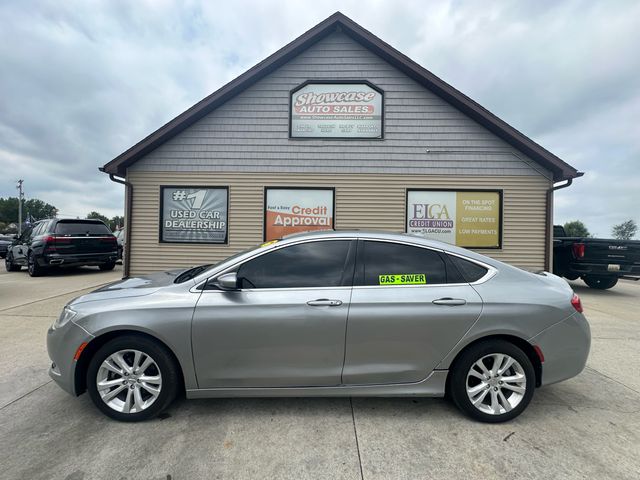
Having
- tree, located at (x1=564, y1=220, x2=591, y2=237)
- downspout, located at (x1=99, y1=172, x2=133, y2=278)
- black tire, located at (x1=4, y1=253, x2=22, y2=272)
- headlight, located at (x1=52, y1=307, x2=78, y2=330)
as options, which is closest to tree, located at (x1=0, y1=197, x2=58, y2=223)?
black tire, located at (x1=4, y1=253, x2=22, y2=272)

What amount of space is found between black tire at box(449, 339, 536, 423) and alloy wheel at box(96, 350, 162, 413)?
237 centimetres

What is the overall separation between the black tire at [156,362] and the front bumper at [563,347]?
9.43 feet

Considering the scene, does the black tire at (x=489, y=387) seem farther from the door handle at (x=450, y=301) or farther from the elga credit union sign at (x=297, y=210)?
the elga credit union sign at (x=297, y=210)

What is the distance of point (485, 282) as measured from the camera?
259cm

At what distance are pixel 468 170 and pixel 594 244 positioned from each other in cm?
415

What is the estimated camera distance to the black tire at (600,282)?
30.1ft

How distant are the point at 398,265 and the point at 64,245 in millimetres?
11113

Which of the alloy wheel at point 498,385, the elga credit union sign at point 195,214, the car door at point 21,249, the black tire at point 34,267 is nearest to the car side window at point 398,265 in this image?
the alloy wheel at point 498,385

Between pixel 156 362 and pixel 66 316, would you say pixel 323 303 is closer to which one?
pixel 156 362

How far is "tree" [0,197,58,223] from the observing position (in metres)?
79.8

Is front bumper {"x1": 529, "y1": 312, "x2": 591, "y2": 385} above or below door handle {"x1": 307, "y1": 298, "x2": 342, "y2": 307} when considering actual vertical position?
below

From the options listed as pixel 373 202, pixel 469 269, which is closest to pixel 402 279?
pixel 469 269

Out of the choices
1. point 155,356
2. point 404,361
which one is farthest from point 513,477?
point 155,356

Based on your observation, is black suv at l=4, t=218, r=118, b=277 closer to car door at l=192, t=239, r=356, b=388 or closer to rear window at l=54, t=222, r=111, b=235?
rear window at l=54, t=222, r=111, b=235
